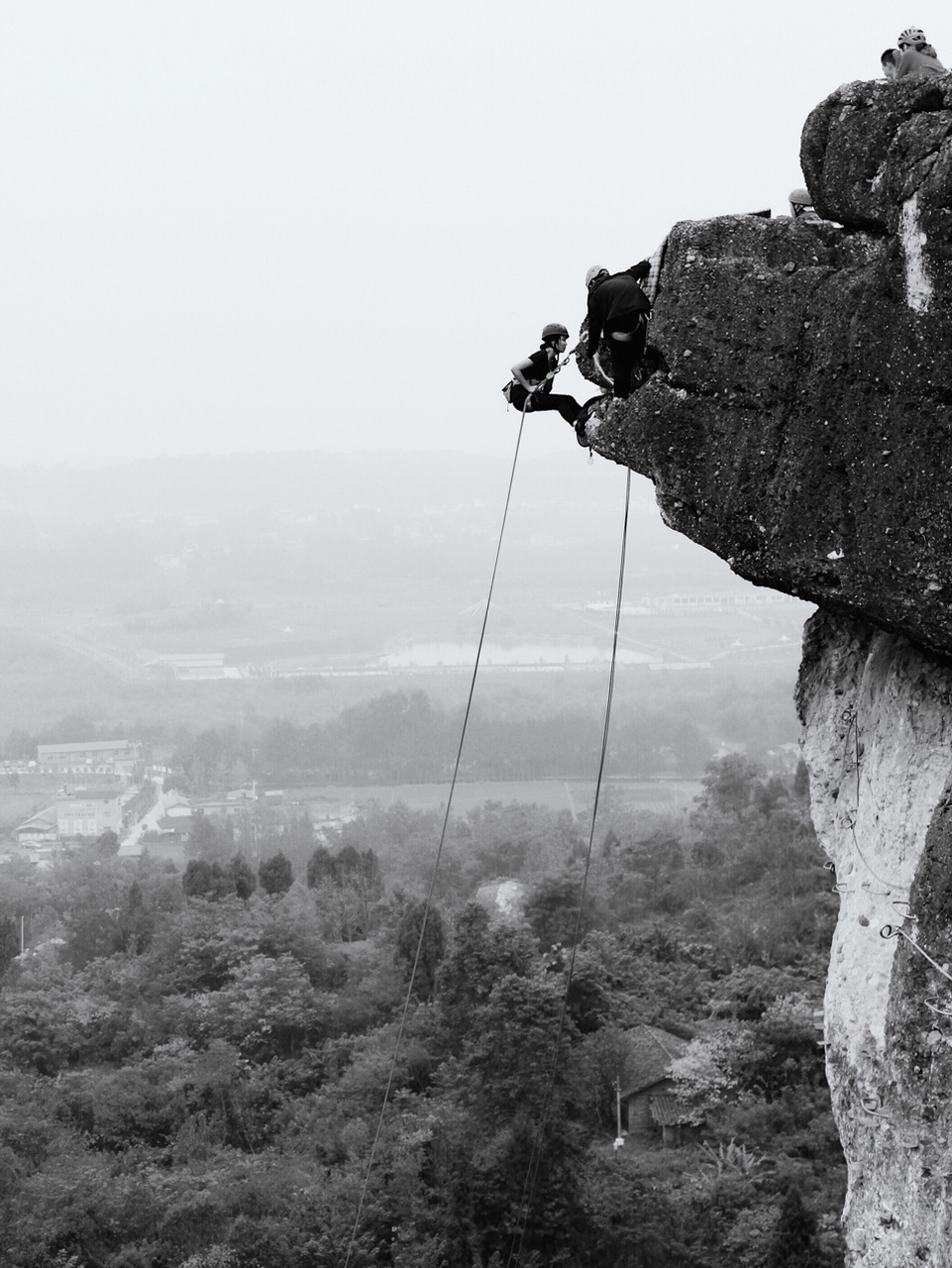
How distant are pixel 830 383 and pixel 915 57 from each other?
1762 millimetres

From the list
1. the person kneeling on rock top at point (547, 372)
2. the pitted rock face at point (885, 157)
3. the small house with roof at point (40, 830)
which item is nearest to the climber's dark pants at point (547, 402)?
the person kneeling on rock top at point (547, 372)

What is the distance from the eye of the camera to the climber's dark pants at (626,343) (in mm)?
6785

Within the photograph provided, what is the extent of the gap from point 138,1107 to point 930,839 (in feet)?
64.2

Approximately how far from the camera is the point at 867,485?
5684 millimetres

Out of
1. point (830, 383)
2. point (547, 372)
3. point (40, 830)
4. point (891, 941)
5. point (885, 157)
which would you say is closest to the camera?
point (885, 157)

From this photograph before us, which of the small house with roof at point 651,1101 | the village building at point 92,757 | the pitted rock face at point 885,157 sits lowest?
the village building at point 92,757

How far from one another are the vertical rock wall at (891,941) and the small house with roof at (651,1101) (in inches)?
645

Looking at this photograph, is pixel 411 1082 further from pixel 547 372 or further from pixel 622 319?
pixel 622 319

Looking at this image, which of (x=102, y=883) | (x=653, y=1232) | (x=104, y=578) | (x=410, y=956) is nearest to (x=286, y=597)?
(x=104, y=578)

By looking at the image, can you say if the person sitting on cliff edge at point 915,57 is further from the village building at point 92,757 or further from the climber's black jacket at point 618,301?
the village building at point 92,757

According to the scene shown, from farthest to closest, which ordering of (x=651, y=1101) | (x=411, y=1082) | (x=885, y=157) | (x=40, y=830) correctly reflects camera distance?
(x=40, y=830), (x=651, y=1101), (x=411, y=1082), (x=885, y=157)

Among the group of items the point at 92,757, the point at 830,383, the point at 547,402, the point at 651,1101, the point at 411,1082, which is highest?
the point at 547,402

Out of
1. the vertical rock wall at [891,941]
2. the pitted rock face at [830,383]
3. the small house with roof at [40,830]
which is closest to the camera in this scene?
the pitted rock face at [830,383]

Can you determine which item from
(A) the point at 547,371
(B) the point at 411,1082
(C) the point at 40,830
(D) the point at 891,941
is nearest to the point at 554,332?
(A) the point at 547,371
